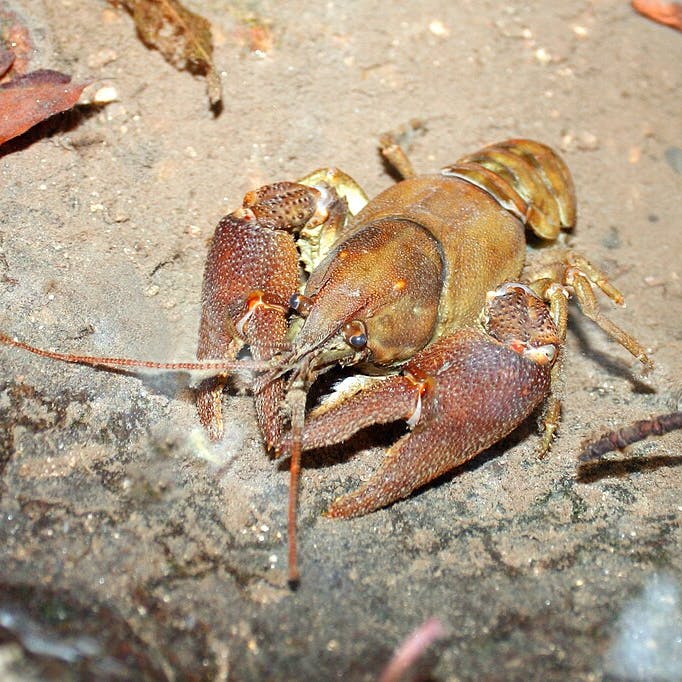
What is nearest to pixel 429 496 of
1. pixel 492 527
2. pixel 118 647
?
pixel 492 527

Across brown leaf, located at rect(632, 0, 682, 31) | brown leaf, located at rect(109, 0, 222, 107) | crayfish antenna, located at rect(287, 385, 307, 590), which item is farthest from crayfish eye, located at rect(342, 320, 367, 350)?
brown leaf, located at rect(632, 0, 682, 31)

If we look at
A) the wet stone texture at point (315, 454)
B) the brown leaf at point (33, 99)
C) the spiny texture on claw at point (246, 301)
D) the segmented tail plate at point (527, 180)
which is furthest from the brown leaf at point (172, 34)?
the segmented tail plate at point (527, 180)

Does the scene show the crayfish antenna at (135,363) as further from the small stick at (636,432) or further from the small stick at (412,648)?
the small stick at (636,432)

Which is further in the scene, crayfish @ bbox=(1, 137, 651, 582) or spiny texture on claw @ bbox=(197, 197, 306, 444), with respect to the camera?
spiny texture on claw @ bbox=(197, 197, 306, 444)

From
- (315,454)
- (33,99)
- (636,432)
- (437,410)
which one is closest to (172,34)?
(33,99)

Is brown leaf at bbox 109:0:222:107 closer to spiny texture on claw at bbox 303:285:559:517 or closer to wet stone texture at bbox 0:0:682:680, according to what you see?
wet stone texture at bbox 0:0:682:680

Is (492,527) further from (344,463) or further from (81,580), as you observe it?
(81,580)
